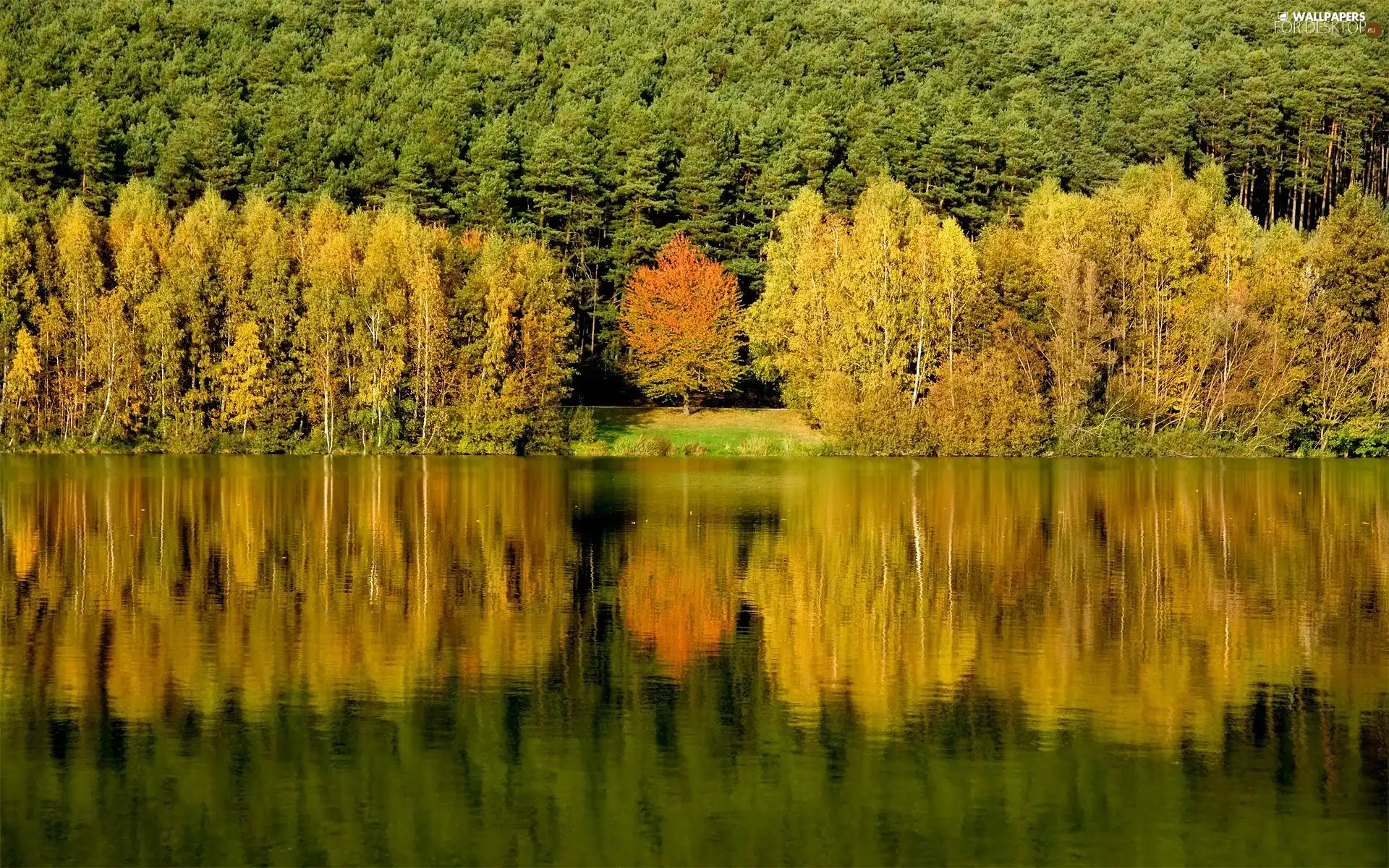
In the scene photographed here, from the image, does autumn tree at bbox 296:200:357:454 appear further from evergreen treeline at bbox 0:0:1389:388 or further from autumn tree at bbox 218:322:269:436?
evergreen treeline at bbox 0:0:1389:388

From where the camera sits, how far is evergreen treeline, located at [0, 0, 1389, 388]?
97.4 metres

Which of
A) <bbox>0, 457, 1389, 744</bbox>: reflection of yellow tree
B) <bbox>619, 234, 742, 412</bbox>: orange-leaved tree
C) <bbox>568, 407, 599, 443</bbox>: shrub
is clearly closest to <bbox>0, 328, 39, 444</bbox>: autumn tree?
<bbox>0, 457, 1389, 744</bbox>: reflection of yellow tree

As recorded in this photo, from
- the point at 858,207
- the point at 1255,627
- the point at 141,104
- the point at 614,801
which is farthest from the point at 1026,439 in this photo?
the point at 141,104

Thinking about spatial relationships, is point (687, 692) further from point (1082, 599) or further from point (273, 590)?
point (273, 590)

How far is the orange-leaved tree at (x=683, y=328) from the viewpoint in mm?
84750

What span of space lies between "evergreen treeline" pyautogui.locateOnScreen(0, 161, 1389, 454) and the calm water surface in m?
36.0

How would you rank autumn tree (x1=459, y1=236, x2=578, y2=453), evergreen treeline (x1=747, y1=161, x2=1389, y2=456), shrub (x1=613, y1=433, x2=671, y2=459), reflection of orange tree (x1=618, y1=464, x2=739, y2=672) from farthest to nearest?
shrub (x1=613, y1=433, x2=671, y2=459)
autumn tree (x1=459, y1=236, x2=578, y2=453)
evergreen treeline (x1=747, y1=161, x2=1389, y2=456)
reflection of orange tree (x1=618, y1=464, x2=739, y2=672)

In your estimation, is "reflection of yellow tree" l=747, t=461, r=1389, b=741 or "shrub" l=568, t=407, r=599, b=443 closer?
"reflection of yellow tree" l=747, t=461, r=1389, b=741

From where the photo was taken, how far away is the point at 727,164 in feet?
331


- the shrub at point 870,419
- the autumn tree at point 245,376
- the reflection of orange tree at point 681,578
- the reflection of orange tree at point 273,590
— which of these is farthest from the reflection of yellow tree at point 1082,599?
the autumn tree at point 245,376

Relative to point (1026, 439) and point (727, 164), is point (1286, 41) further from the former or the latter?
point (1026, 439)

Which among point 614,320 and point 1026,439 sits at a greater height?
point 614,320

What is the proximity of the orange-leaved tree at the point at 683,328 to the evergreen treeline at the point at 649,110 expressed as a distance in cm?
496

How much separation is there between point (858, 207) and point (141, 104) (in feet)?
176
